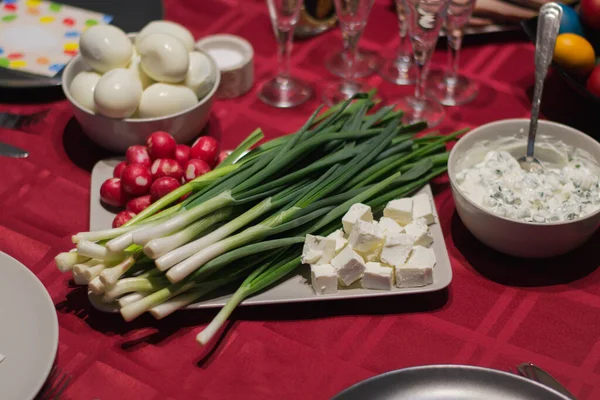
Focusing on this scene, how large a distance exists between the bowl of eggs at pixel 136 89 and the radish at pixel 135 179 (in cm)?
13

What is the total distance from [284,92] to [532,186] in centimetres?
63

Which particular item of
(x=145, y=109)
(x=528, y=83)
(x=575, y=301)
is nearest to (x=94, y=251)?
(x=145, y=109)

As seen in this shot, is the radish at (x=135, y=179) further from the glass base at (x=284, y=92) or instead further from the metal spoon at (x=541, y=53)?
the metal spoon at (x=541, y=53)

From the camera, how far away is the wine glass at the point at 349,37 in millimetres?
1525

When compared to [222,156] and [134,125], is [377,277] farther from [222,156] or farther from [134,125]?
[134,125]

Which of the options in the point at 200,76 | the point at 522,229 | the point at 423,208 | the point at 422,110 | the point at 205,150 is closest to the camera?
the point at 522,229

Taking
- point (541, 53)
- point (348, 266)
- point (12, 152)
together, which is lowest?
point (12, 152)

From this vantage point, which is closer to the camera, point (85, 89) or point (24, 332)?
point (24, 332)

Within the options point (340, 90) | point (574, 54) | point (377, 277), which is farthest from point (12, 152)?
point (574, 54)

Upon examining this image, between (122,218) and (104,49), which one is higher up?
(104,49)

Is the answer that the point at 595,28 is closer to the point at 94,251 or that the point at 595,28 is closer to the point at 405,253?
the point at 405,253

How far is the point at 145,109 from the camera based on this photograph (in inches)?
55.7

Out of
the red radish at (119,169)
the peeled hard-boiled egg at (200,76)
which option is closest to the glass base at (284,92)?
the peeled hard-boiled egg at (200,76)

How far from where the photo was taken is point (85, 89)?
142 centimetres
